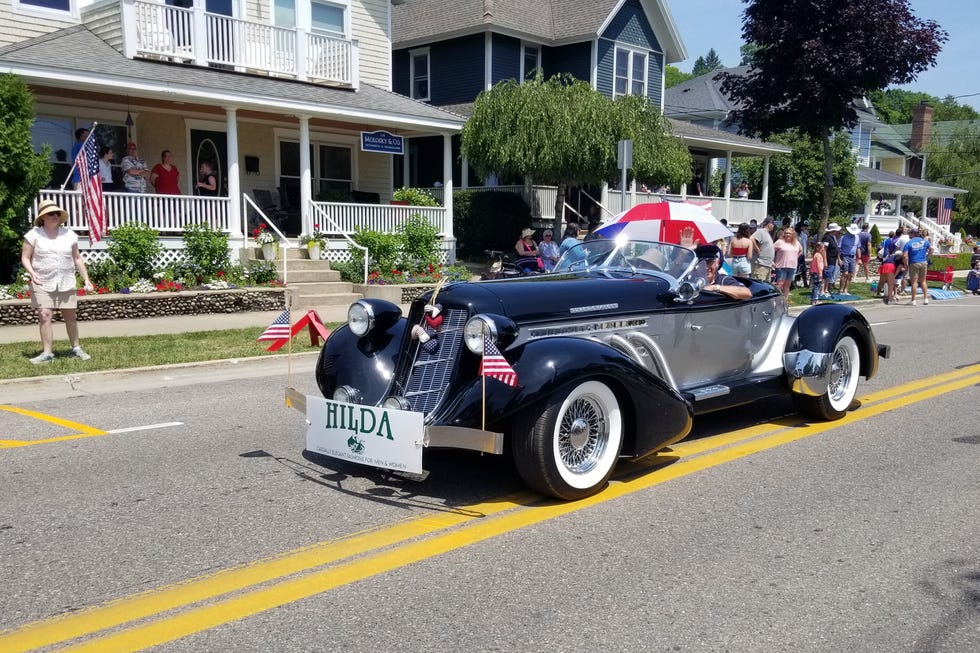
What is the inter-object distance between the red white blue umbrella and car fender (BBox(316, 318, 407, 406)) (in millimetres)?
2895

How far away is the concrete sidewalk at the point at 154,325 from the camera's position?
38.9ft

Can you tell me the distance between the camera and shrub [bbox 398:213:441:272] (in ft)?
62.7

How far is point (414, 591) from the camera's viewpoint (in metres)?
3.88

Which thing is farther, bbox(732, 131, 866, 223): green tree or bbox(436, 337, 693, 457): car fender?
bbox(732, 131, 866, 223): green tree

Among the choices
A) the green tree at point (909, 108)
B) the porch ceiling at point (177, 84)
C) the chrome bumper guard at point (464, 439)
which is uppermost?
the green tree at point (909, 108)

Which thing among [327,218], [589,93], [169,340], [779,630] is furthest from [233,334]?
[589,93]

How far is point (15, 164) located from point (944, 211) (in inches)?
2093

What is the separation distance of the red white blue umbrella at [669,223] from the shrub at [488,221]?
11.2 metres

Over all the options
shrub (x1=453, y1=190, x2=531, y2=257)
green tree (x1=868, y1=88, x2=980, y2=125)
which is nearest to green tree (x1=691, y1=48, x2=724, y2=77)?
green tree (x1=868, y1=88, x2=980, y2=125)

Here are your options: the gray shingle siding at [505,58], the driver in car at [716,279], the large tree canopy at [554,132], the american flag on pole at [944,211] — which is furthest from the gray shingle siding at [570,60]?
the american flag on pole at [944,211]

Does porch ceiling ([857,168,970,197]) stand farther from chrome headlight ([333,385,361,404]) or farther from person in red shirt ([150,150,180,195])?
chrome headlight ([333,385,361,404])

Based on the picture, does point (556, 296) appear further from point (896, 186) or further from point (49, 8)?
point (896, 186)

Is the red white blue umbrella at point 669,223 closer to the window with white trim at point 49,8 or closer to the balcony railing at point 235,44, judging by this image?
the balcony railing at point 235,44

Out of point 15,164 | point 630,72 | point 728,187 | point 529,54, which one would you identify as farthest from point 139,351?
point 728,187
